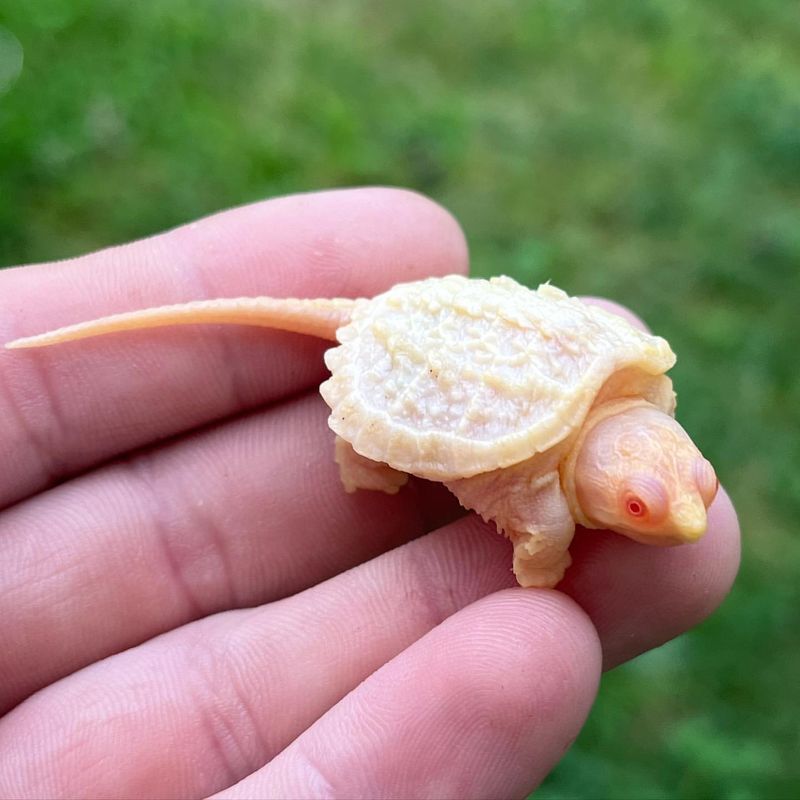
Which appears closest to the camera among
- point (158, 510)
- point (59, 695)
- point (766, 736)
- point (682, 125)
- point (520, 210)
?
point (59, 695)

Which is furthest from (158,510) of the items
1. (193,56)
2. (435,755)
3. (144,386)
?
(193,56)

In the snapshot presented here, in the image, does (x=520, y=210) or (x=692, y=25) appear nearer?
(x=520, y=210)

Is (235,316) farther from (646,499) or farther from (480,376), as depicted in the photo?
(646,499)

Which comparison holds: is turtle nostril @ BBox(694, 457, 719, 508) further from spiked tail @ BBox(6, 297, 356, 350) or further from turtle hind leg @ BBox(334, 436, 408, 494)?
spiked tail @ BBox(6, 297, 356, 350)

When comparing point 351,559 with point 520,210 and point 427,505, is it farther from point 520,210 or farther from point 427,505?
point 520,210

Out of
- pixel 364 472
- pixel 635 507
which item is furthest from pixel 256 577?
pixel 635 507

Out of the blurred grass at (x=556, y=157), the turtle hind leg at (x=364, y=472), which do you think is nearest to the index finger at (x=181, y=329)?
the turtle hind leg at (x=364, y=472)

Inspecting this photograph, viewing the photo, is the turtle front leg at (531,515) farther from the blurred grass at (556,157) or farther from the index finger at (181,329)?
the blurred grass at (556,157)
